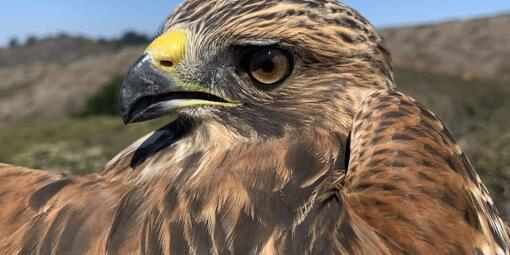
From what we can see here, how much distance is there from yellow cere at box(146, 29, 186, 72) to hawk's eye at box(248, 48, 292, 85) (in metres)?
0.34

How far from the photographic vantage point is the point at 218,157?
130 inches

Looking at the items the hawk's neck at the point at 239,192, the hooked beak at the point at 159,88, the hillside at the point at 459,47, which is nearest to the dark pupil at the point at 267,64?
the hooked beak at the point at 159,88

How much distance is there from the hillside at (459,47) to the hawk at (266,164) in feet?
109

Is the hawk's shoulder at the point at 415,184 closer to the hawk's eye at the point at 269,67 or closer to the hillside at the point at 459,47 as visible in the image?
the hawk's eye at the point at 269,67

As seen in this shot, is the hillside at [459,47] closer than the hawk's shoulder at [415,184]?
No

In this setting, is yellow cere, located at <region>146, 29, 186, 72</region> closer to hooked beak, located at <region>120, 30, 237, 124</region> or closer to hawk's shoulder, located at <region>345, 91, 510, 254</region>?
hooked beak, located at <region>120, 30, 237, 124</region>

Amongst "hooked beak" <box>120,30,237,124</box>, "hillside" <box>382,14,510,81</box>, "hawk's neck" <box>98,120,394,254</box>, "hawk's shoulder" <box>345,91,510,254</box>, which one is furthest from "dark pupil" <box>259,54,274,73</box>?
"hillside" <box>382,14,510,81</box>

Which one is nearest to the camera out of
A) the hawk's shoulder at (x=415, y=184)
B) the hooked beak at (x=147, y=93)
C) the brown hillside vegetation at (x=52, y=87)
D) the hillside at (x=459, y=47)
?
the hawk's shoulder at (x=415, y=184)

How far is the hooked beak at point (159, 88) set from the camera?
3252 mm

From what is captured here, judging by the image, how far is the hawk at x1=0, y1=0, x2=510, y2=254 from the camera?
294 cm

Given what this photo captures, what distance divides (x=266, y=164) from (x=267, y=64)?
19.3 inches

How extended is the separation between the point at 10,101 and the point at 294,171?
50722 millimetres

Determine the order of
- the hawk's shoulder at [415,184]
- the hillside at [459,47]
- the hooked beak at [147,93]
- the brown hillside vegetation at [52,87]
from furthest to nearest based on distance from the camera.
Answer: the brown hillside vegetation at [52,87] < the hillside at [459,47] < the hooked beak at [147,93] < the hawk's shoulder at [415,184]

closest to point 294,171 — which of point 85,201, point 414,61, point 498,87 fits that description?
point 85,201
